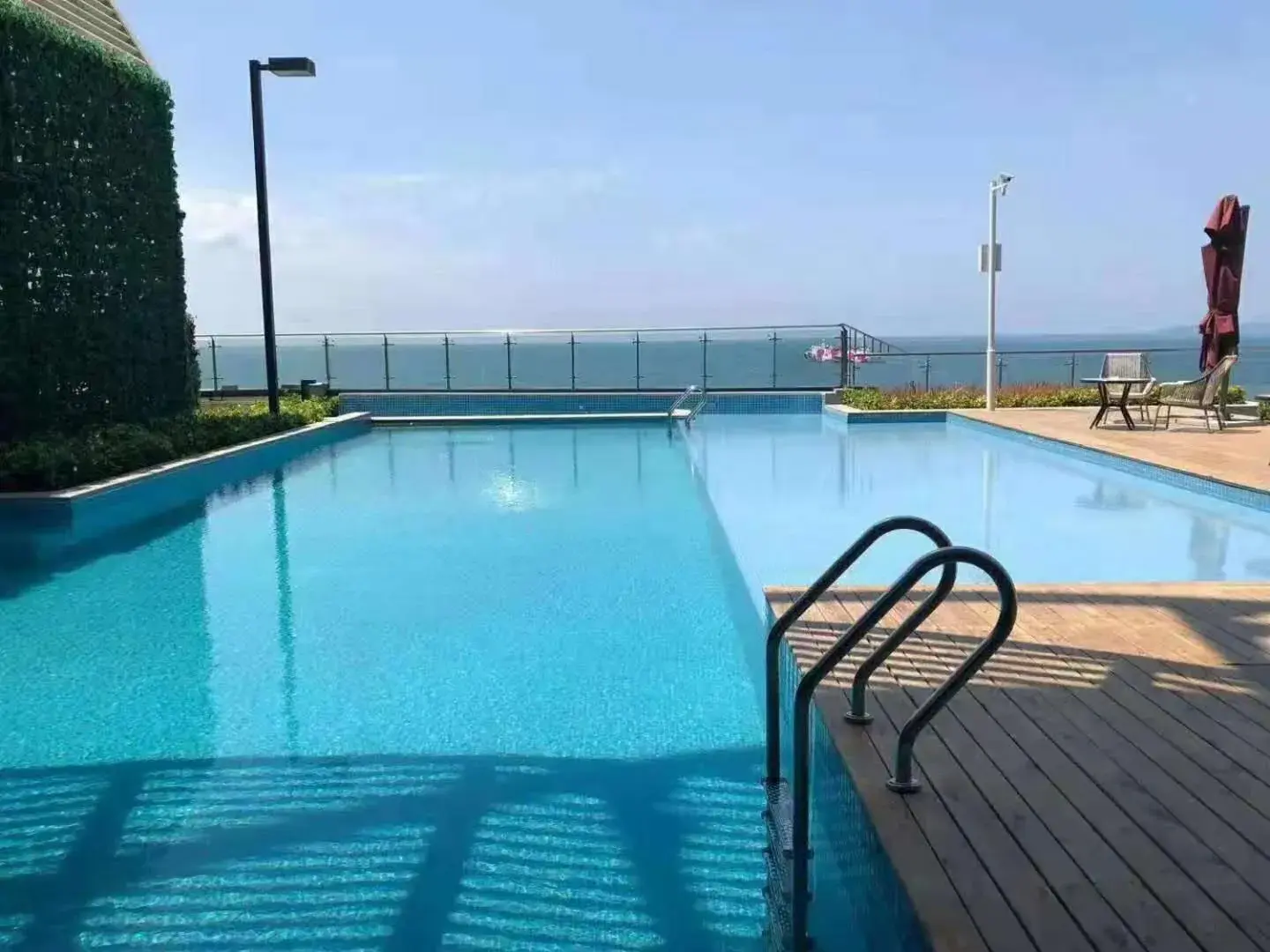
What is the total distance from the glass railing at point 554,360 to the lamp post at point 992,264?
2.77 metres

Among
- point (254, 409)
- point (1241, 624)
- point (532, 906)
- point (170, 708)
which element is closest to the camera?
point (532, 906)

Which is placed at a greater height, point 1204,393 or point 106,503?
point 1204,393

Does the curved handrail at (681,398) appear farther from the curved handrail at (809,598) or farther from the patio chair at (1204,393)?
the curved handrail at (809,598)

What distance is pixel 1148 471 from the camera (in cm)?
789

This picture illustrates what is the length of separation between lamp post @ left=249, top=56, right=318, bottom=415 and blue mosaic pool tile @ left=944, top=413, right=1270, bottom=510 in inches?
329

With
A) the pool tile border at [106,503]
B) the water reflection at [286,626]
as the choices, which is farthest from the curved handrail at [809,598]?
the pool tile border at [106,503]

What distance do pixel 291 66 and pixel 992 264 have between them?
8561mm

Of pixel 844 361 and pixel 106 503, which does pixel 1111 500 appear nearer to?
pixel 106 503

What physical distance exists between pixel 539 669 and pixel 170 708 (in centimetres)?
146

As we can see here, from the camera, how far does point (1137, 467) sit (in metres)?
8.07

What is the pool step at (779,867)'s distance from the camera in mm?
2264

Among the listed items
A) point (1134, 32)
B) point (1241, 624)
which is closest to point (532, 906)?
point (1241, 624)

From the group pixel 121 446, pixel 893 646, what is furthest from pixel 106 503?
pixel 893 646

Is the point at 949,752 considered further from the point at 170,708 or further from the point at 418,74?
the point at 418,74
